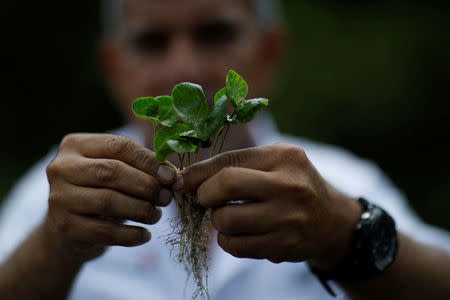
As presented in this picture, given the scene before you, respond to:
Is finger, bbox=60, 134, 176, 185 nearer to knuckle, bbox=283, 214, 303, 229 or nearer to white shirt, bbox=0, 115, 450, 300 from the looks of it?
knuckle, bbox=283, 214, 303, 229

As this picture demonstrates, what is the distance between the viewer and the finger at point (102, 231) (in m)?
1.08

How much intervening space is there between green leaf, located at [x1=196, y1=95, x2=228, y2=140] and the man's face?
3.68 ft

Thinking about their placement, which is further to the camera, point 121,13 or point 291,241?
point 121,13

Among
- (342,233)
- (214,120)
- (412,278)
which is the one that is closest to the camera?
(214,120)

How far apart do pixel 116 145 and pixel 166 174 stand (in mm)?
161

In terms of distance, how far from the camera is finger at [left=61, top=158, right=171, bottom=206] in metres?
1.05

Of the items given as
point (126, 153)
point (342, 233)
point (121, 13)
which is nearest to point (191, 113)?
point (126, 153)

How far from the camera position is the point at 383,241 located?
4.30 ft

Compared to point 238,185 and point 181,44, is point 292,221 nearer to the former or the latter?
point 238,185

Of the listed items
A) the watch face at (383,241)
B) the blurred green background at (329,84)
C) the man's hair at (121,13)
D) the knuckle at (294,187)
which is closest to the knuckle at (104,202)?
the knuckle at (294,187)

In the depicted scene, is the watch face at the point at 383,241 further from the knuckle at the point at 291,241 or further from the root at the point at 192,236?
the root at the point at 192,236

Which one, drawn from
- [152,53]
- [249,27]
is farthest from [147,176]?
[249,27]

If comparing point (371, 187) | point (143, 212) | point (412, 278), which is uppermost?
point (143, 212)

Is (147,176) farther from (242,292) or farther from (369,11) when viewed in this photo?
(369,11)
